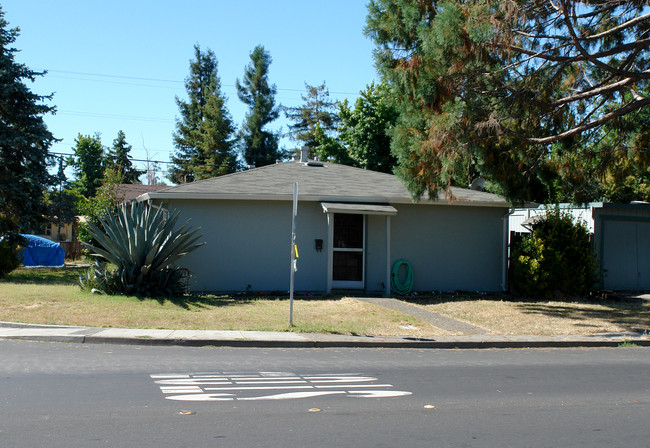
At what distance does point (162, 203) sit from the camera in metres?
16.8

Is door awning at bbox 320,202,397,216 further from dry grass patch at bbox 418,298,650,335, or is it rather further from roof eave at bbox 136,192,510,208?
dry grass patch at bbox 418,298,650,335

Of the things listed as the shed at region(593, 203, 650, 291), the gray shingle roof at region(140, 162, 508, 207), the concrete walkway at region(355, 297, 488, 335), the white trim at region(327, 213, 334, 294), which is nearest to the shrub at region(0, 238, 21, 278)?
the gray shingle roof at region(140, 162, 508, 207)

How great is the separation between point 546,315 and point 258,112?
133 feet

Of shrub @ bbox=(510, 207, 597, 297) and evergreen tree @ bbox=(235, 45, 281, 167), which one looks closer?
shrub @ bbox=(510, 207, 597, 297)

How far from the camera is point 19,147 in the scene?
23.0 meters

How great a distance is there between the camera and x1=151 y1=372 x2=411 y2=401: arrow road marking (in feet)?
22.7

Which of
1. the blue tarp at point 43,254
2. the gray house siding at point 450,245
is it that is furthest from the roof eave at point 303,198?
the blue tarp at point 43,254

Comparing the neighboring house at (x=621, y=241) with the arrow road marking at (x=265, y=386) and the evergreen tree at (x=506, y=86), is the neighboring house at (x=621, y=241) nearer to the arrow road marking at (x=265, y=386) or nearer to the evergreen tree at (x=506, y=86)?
the evergreen tree at (x=506, y=86)

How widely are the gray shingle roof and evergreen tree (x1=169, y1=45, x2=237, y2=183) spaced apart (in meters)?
29.7

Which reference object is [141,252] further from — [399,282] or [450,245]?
[450,245]

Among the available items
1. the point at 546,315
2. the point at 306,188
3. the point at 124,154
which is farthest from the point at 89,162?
the point at 546,315

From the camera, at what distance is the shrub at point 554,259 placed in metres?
17.1

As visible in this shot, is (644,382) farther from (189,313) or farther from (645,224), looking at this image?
(645,224)

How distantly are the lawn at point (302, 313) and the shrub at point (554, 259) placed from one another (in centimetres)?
67
